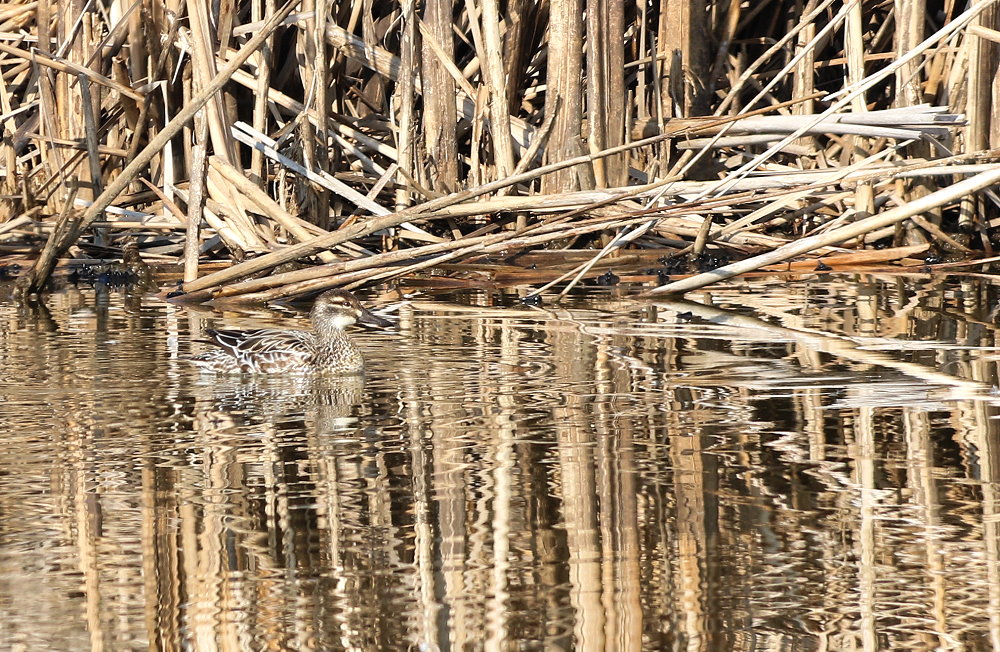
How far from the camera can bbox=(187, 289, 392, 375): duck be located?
650 cm

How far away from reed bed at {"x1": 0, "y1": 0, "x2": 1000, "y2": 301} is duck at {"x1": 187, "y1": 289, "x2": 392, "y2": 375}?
1.61 m

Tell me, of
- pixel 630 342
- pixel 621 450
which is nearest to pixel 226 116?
pixel 630 342

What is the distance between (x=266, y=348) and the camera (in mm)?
6664

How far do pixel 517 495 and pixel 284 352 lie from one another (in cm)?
280

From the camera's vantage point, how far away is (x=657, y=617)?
10.2ft

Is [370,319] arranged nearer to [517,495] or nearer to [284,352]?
[284,352]

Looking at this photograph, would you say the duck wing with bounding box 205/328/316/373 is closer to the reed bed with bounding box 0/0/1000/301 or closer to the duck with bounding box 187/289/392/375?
the duck with bounding box 187/289/392/375

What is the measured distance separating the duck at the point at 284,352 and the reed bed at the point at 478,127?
5.27 ft

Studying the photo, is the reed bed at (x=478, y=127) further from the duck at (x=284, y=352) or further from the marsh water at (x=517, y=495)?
the marsh water at (x=517, y=495)

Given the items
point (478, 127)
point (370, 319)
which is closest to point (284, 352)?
point (370, 319)

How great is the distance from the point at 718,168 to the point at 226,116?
3.32 m

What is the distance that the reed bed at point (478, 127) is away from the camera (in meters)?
9.35

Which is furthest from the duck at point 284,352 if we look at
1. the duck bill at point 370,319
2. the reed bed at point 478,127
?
the reed bed at point 478,127

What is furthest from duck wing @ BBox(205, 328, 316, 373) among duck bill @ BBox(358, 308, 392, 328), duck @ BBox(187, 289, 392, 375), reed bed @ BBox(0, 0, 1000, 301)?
reed bed @ BBox(0, 0, 1000, 301)
